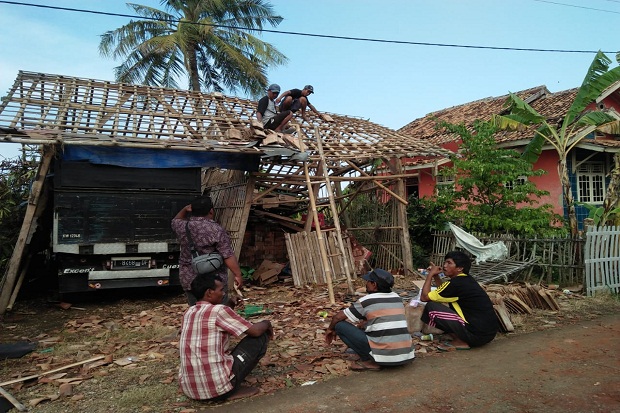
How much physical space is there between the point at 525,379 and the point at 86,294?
25.8 ft

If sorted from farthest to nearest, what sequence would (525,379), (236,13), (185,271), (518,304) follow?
(236,13), (518,304), (185,271), (525,379)

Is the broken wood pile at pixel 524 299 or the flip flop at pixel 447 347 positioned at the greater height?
the broken wood pile at pixel 524 299

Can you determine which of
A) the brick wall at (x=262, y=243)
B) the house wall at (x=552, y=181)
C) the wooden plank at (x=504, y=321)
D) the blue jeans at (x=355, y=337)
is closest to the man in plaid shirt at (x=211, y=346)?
the blue jeans at (x=355, y=337)

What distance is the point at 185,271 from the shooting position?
5344 mm

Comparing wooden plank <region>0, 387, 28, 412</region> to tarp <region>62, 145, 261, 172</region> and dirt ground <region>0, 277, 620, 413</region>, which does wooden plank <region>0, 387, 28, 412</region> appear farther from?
tarp <region>62, 145, 261, 172</region>

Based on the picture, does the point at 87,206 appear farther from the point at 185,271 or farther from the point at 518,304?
the point at 518,304

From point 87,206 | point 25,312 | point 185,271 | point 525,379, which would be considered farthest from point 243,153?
point 525,379

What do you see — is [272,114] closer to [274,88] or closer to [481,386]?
[274,88]

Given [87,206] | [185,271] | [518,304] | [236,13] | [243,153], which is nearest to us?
[185,271]

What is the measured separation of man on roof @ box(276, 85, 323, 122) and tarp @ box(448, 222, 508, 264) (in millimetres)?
4348

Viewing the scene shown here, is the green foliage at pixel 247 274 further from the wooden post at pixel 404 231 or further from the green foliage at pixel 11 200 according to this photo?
the green foliage at pixel 11 200

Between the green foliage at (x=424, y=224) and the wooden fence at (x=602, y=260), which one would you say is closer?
the wooden fence at (x=602, y=260)

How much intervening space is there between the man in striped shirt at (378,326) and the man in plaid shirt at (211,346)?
108cm

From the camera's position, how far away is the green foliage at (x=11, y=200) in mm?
8531
